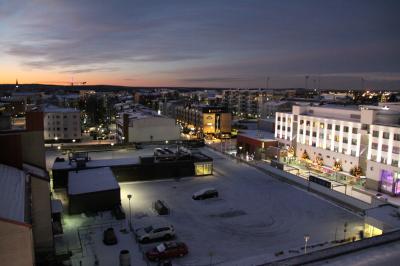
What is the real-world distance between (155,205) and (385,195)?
1705cm

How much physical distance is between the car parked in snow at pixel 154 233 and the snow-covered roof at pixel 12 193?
A: 16.8 feet

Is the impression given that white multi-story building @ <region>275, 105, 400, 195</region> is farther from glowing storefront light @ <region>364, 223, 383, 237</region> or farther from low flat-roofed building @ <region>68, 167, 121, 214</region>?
low flat-roofed building @ <region>68, 167, 121, 214</region>

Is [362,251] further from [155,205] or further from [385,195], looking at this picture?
[385,195]

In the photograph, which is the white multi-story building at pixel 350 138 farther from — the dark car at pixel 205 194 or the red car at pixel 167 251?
the red car at pixel 167 251

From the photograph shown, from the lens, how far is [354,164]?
29.9 m

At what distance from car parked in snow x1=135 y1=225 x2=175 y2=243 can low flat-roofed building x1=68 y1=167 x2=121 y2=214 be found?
3548mm

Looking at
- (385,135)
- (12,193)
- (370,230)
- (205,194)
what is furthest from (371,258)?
(385,135)

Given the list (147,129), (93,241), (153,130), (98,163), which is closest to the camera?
(93,241)

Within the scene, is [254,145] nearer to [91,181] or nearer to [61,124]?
[91,181]

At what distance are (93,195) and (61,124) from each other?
35.9 metres

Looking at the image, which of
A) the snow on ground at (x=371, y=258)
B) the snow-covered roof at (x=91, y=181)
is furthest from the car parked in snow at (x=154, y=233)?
the snow on ground at (x=371, y=258)

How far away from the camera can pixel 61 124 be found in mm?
50344

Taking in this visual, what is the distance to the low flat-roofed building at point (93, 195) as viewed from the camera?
682 inches

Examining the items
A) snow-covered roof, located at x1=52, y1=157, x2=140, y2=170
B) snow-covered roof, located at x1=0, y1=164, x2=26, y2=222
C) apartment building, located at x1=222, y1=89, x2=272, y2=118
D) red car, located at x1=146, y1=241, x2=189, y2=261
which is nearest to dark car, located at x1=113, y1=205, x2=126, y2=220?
red car, located at x1=146, y1=241, x2=189, y2=261
